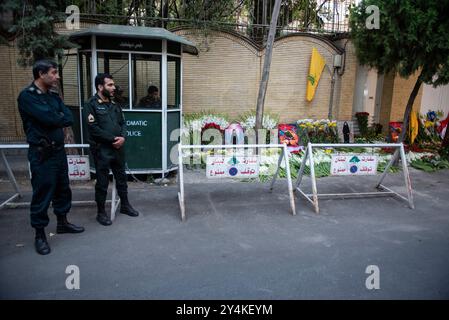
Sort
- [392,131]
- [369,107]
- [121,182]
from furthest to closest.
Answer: [369,107] < [392,131] < [121,182]

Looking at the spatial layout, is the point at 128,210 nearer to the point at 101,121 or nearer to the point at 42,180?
the point at 101,121

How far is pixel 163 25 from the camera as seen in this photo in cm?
1005

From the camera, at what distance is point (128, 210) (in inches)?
208

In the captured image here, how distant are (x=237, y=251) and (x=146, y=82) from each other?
402 cm

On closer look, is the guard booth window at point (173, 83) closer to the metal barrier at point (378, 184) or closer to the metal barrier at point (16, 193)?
the metal barrier at point (16, 193)

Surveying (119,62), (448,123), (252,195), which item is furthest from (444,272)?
(448,123)

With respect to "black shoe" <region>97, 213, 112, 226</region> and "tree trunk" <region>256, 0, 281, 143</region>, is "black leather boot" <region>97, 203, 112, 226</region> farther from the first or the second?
"tree trunk" <region>256, 0, 281, 143</region>

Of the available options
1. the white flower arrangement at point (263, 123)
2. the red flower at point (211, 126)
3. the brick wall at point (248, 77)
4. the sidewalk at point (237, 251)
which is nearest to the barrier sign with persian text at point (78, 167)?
the sidewalk at point (237, 251)

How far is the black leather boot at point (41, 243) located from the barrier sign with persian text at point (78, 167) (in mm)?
1377

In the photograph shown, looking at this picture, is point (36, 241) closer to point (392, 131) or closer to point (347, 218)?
point (347, 218)

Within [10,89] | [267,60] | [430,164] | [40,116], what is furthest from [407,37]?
[10,89]

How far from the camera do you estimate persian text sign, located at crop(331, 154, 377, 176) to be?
19.7 feet
